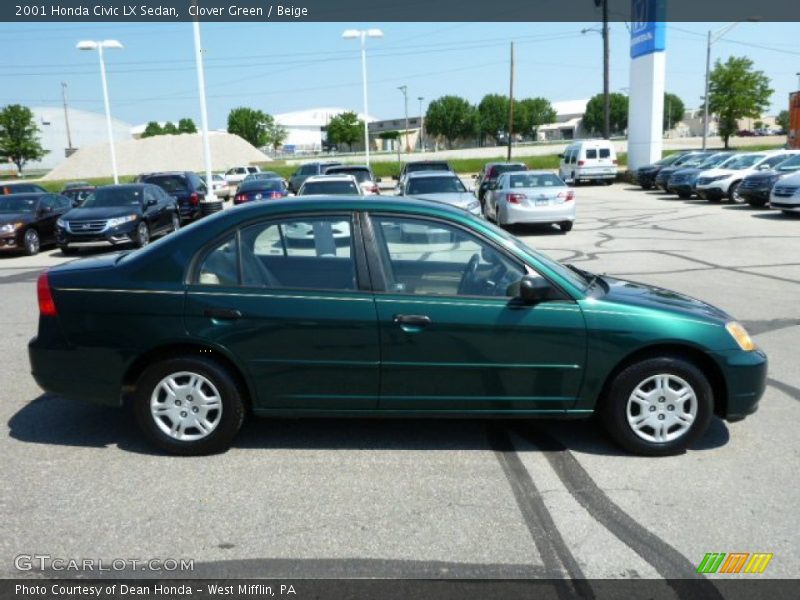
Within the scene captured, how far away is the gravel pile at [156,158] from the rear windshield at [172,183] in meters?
61.2

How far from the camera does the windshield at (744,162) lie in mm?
24875

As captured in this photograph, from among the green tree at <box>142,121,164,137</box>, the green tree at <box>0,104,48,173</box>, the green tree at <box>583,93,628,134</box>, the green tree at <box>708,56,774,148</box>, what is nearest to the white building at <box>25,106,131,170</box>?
the green tree at <box>142,121,164,137</box>

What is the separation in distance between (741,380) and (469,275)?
1.82 metres

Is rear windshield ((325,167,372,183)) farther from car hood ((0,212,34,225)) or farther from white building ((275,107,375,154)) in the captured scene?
white building ((275,107,375,154))

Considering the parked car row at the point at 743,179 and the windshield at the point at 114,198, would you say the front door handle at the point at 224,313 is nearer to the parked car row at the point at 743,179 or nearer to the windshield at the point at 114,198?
the windshield at the point at 114,198

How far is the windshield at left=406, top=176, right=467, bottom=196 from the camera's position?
1609 cm

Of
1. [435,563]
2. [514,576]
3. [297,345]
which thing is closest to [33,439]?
[297,345]

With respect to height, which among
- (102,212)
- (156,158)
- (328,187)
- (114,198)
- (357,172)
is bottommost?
(102,212)

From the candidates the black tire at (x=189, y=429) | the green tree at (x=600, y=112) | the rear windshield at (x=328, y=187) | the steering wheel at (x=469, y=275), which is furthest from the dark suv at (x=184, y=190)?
the green tree at (x=600, y=112)

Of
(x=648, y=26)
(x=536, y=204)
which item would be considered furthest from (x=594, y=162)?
(x=536, y=204)

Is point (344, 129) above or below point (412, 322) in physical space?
above

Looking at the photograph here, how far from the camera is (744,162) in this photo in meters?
25.2

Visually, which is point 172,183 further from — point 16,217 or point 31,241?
point 16,217

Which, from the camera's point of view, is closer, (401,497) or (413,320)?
(401,497)
